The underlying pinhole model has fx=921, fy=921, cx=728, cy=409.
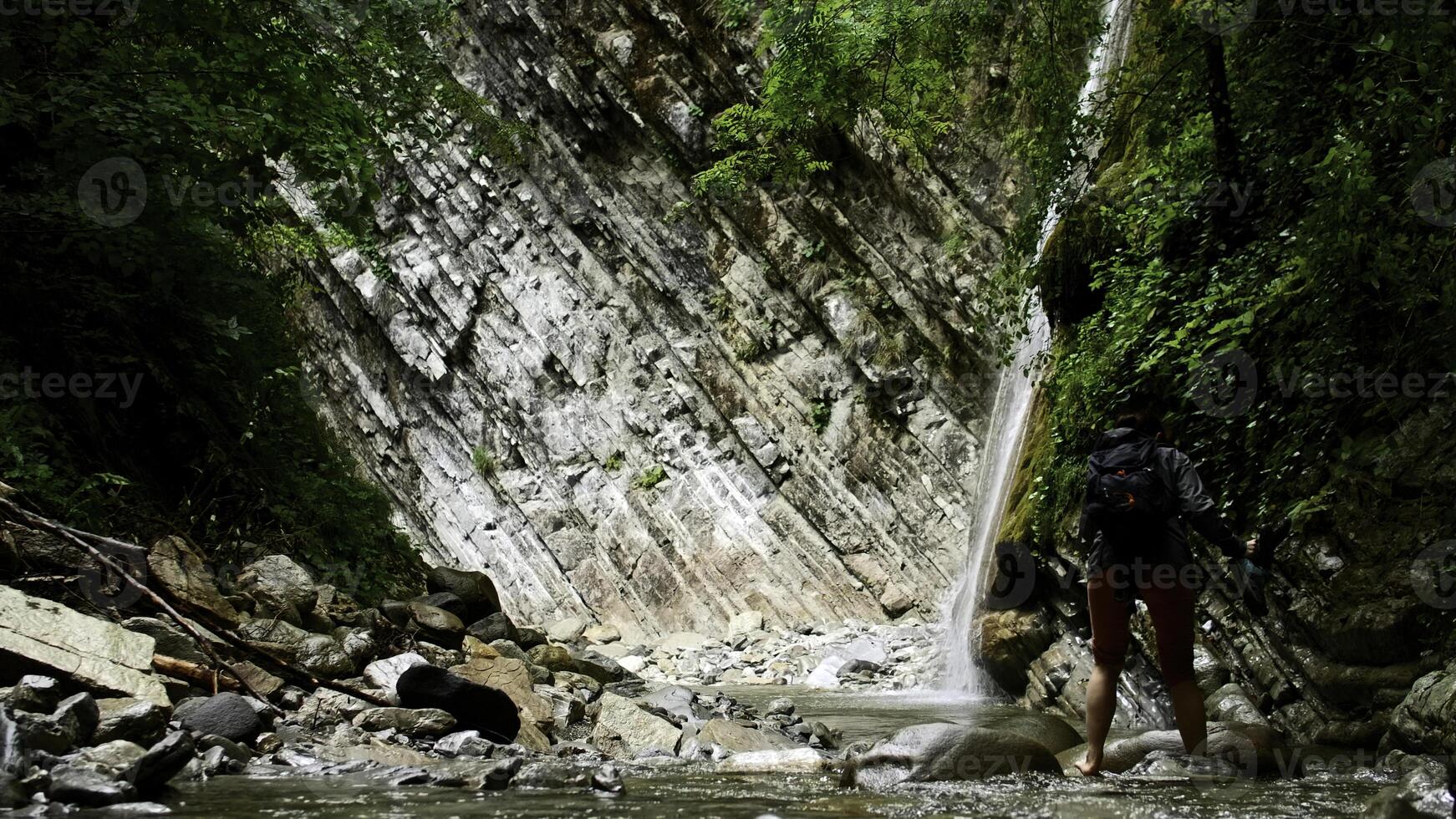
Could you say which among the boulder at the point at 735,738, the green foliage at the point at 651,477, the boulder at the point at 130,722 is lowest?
the boulder at the point at 735,738

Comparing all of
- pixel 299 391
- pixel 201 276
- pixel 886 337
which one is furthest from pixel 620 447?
pixel 201 276

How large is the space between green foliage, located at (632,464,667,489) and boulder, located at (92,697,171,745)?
1493 cm

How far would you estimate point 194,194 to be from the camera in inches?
254

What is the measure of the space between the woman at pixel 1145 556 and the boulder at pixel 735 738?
1.76 metres

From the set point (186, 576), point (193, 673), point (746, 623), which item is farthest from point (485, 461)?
point (193, 673)

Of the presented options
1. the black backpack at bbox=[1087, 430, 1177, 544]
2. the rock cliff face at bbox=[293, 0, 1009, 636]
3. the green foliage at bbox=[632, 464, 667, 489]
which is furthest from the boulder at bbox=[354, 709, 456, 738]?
the green foliage at bbox=[632, 464, 667, 489]

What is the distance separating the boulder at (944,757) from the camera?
13.0 feet

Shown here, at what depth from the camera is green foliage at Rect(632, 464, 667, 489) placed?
60.4 feet

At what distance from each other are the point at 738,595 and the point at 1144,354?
1074 cm

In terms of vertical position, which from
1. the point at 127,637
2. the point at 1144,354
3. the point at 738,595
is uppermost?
the point at 1144,354

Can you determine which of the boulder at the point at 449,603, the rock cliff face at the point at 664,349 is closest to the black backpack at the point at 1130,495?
the boulder at the point at 449,603

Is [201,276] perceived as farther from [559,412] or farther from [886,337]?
[559,412]

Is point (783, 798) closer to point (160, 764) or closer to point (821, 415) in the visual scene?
point (160, 764)

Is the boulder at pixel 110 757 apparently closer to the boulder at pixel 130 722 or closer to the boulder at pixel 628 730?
the boulder at pixel 130 722
